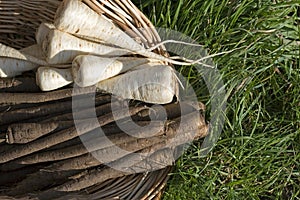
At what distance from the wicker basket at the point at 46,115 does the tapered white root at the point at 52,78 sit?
0.03 m

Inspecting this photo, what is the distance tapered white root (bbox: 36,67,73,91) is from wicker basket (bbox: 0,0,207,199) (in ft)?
0.10

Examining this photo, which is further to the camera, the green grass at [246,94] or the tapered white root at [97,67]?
the green grass at [246,94]

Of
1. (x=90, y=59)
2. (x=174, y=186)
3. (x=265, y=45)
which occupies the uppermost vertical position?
(x=90, y=59)

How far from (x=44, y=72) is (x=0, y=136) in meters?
0.23

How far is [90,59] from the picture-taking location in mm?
1358

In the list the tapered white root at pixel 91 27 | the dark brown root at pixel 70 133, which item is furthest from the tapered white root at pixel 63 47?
the dark brown root at pixel 70 133

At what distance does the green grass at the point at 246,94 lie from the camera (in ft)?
5.08

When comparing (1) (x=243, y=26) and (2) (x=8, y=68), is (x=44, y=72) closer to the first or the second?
(2) (x=8, y=68)

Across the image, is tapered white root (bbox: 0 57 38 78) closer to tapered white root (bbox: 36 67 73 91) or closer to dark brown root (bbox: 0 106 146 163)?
tapered white root (bbox: 36 67 73 91)

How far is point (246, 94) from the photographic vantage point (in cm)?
158

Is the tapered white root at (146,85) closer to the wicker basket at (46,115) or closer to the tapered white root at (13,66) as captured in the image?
the wicker basket at (46,115)

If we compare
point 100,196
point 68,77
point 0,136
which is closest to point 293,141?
point 100,196

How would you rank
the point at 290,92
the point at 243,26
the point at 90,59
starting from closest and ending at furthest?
1. the point at 90,59
2. the point at 243,26
3. the point at 290,92

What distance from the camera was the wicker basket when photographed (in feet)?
4.60
